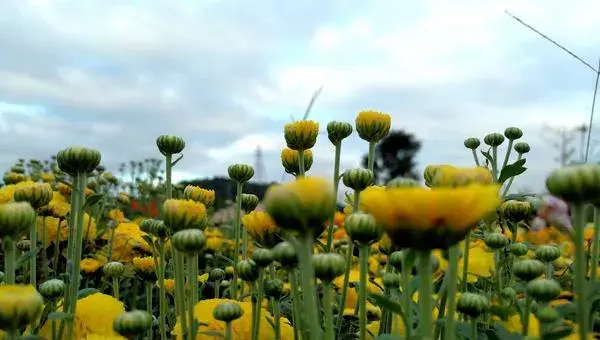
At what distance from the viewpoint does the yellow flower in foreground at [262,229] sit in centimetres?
110

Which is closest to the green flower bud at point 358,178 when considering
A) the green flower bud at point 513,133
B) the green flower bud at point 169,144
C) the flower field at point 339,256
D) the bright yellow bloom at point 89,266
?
the flower field at point 339,256

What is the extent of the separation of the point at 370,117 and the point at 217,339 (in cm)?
55

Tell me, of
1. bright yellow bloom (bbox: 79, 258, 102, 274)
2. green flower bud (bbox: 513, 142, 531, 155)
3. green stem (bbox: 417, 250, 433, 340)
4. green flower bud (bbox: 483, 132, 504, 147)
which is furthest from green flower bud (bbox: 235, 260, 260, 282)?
bright yellow bloom (bbox: 79, 258, 102, 274)

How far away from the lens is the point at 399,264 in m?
1.19

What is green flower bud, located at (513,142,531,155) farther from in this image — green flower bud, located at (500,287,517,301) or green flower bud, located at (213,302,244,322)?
green flower bud, located at (213,302,244,322)

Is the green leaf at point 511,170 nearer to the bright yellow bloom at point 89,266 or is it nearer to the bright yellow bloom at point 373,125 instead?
the bright yellow bloom at point 373,125

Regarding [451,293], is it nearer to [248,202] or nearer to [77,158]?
[77,158]

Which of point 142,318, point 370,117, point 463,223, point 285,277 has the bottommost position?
point 285,277

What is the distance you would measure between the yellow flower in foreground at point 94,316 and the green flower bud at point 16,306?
364 millimetres

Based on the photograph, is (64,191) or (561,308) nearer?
(561,308)

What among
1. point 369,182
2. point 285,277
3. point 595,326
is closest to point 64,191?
point 285,277

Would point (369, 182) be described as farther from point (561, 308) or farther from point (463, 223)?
point (463, 223)

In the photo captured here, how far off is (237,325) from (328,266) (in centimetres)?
45

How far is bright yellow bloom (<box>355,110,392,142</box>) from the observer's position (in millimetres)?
1397
